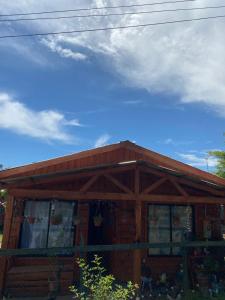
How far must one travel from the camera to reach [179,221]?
1115 centimetres

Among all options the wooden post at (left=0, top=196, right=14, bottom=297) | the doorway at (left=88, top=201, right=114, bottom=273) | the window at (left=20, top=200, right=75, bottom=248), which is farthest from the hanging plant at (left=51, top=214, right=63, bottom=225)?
the wooden post at (left=0, top=196, right=14, bottom=297)

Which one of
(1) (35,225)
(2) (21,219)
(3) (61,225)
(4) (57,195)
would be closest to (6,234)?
(2) (21,219)

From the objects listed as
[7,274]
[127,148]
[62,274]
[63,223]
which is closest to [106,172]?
[127,148]

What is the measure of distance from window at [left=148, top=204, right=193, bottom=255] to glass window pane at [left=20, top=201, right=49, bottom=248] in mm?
3654

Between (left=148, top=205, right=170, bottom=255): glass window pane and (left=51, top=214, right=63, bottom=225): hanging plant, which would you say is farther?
(left=148, top=205, right=170, bottom=255): glass window pane

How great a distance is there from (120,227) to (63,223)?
197 cm

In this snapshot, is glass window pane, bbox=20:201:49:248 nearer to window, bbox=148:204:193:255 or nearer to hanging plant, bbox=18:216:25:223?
hanging plant, bbox=18:216:25:223

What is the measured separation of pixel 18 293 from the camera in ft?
27.7

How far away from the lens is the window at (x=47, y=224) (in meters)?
9.74

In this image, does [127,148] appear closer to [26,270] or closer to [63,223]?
[63,223]

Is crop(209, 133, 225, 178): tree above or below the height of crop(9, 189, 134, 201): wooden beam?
above

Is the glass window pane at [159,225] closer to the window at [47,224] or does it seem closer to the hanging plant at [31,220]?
the window at [47,224]

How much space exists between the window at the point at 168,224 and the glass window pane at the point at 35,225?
144 inches

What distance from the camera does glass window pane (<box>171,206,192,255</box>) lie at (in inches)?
434
